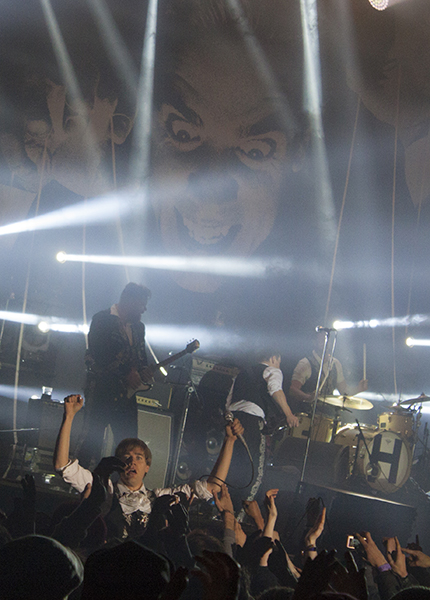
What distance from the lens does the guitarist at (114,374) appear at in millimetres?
3934

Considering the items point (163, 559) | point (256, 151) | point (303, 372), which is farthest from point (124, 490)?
point (256, 151)

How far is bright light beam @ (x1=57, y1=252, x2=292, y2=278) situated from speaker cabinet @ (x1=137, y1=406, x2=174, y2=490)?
8.37 feet

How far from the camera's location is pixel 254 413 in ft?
12.8

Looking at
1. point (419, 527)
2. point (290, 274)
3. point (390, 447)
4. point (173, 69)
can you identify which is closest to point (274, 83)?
point (173, 69)

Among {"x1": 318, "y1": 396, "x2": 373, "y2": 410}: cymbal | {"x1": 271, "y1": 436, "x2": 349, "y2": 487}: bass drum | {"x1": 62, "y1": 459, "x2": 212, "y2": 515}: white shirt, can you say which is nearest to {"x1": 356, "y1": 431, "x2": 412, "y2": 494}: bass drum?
{"x1": 318, "y1": 396, "x2": 373, "y2": 410}: cymbal

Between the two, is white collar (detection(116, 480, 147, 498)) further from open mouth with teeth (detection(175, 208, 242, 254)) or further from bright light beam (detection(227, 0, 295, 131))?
bright light beam (detection(227, 0, 295, 131))

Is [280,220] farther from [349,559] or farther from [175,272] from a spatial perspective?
[349,559]

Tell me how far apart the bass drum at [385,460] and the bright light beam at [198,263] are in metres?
2.48

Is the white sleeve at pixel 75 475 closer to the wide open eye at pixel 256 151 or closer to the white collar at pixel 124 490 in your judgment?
the white collar at pixel 124 490

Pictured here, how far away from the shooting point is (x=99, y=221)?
6.24 m

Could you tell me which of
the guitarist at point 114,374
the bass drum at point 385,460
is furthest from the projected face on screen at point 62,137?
the bass drum at point 385,460

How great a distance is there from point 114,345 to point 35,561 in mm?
3438

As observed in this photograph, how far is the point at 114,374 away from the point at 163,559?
3435 millimetres

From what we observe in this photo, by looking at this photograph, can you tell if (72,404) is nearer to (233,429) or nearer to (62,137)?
(233,429)
